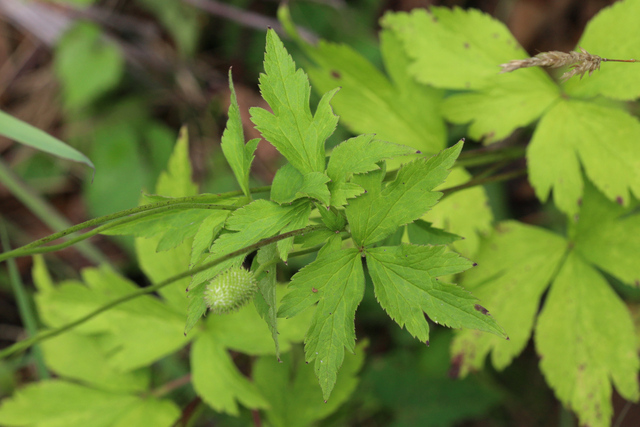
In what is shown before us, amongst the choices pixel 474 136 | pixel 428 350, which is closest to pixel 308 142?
pixel 474 136

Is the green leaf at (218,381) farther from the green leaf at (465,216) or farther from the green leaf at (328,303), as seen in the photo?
the green leaf at (465,216)

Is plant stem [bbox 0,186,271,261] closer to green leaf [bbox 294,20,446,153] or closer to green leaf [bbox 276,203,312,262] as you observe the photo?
green leaf [bbox 276,203,312,262]

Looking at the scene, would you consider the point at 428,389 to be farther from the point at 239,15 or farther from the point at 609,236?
the point at 239,15

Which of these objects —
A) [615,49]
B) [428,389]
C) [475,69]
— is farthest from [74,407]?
[615,49]

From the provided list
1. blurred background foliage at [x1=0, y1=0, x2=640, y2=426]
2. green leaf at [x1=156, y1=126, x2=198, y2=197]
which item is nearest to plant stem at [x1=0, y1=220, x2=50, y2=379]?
blurred background foliage at [x1=0, y1=0, x2=640, y2=426]

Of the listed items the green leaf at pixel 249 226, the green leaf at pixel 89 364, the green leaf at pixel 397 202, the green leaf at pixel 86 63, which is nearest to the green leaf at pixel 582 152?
the green leaf at pixel 397 202

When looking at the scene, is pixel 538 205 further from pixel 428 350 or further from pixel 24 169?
pixel 24 169
